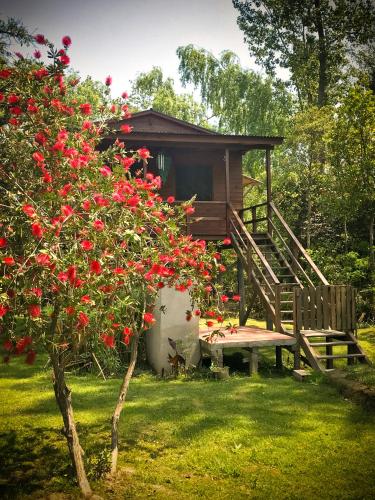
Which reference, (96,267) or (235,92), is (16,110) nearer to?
(96,267)

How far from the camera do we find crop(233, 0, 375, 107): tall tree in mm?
25469

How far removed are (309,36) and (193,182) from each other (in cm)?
1621

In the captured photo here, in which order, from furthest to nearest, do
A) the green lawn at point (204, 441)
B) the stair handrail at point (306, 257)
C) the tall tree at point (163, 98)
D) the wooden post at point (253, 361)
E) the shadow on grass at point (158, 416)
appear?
the tall tree at point (163, 98)
the stair handrail at point (306, 257)
the wooden post at point (253, 361)
the shadow on grass at point (158, 416)
the green lawn at point (204, 441)

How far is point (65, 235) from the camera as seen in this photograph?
3.98 meters

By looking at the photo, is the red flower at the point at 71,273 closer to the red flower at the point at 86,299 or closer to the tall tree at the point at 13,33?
the red flower at the point at 86,299

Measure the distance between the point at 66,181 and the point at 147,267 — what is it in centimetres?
123

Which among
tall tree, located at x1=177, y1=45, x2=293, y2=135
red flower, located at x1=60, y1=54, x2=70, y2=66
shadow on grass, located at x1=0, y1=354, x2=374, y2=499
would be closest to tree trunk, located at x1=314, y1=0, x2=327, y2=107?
tall tree, located at x1=177, y1=45, x2=293, y2=135

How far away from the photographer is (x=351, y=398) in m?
6.98

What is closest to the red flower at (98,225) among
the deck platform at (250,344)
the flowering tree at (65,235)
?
the flowering tree at (65,235)

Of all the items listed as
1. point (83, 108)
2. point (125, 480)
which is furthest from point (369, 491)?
point (83, 108)

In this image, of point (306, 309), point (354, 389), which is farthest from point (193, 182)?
point (354, 389)

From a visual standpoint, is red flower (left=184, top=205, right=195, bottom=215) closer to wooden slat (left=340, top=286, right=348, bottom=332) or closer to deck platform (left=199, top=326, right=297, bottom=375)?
deck platform (left=199, top=326, right=297, bottom=375)

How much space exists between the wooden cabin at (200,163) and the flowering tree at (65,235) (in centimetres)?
855

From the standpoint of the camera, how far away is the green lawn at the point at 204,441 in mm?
4344
